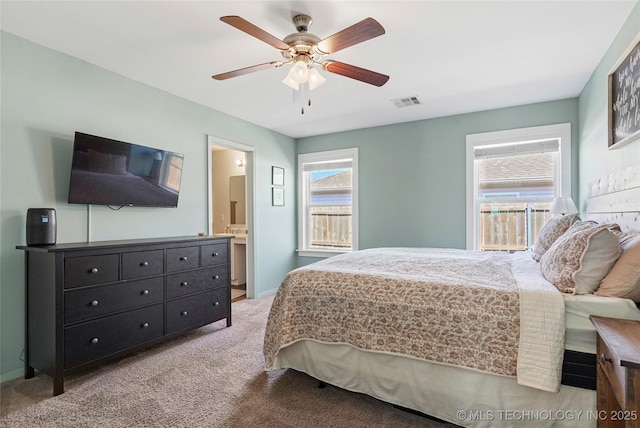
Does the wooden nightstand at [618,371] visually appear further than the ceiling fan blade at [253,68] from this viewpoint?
No

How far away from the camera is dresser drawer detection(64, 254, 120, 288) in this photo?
211cm

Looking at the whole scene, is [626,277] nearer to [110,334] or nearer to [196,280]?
[196,280]

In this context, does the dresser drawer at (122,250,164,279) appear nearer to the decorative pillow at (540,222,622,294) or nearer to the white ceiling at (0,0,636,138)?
the white ceiling at (0,0,636,138)

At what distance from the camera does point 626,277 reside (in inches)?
58.5

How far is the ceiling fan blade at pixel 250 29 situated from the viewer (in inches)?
64.4

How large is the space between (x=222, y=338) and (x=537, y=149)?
4085 mm

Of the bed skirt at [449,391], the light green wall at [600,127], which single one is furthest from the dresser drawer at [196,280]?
the light green wall at [600,127]

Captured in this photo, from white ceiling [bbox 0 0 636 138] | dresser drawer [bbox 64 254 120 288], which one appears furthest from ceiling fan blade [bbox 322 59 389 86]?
dresser drawer [bbox 64 254 120 288]

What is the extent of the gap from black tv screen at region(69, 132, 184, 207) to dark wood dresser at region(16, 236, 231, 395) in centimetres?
46

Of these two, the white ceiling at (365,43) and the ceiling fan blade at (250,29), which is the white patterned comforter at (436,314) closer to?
the ceiling fan blade at (250,29)

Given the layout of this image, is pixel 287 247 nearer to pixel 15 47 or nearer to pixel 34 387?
pixel 34 387

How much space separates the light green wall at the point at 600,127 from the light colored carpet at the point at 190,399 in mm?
2252

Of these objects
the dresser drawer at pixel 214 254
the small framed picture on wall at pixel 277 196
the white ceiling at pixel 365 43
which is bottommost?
the dresser drawer at pixel 214 254

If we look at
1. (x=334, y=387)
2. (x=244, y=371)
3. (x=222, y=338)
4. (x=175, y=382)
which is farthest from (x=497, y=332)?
(x=222, y=338)
